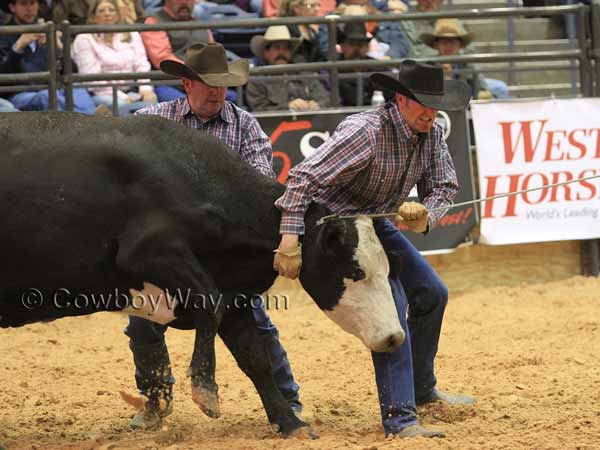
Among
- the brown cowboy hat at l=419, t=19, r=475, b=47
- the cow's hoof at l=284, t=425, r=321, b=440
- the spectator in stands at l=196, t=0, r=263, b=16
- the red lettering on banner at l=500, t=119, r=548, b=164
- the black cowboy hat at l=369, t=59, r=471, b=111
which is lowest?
the cow's hoof at l=284, t=425, r=321, b=440

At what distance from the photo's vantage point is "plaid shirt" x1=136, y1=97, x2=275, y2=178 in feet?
17.6

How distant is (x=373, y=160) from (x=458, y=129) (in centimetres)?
421

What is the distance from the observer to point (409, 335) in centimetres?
510

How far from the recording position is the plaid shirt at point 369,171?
185 inches

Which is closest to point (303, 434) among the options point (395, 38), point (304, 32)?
point (304, 32)

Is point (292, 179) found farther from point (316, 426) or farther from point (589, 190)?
point (589, 190)

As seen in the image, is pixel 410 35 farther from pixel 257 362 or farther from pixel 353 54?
pixel 257 362

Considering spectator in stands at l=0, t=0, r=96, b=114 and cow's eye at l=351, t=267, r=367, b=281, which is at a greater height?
spectator in stands at l=0, t=0, r=96, b=114

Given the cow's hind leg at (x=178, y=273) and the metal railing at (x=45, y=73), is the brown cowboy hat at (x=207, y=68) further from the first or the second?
the metal railing at (x=45, y=73)

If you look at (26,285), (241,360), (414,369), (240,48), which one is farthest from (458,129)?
(26,285)

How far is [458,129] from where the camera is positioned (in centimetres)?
888

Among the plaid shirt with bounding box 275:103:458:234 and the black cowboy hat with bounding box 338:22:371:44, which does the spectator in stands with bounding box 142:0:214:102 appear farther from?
the plaid shirt with bounding box 275:103:458:234

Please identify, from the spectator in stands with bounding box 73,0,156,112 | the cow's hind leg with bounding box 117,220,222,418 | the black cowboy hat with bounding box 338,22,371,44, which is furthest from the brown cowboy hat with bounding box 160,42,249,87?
the black cowboy hat with bounding box 338,22,371,44

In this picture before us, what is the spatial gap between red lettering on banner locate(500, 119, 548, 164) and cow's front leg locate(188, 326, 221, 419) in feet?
15.8
